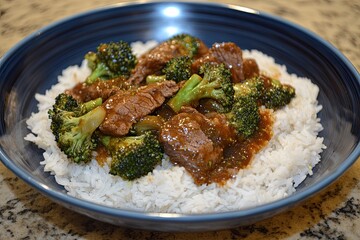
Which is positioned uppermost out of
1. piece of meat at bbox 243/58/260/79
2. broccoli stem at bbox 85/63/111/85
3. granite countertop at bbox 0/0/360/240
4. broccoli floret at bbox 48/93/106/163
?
broccoli stem at bbox 85/63/111/85

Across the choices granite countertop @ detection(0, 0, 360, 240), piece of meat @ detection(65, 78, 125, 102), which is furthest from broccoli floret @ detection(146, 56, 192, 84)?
granite countertop @ detection(0, 0, 360, 240)

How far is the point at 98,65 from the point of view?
4.08 m

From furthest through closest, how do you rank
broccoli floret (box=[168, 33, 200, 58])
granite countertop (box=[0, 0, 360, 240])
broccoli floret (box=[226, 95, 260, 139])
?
broccoli floret (box=[168, 33, 200, 58]), broccoli floret (box=[226, 95, 260, 139]), granite countertop (box=[0, 0, 360, 240])

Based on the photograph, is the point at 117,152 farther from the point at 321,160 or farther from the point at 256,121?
the point at 321,160

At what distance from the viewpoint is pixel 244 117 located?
346 cm

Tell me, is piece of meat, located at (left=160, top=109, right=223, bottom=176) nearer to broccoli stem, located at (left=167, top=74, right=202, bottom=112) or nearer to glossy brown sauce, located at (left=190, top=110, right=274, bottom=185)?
glossy brown sauce, located at (left=190, top=110, right=274, bottom=185)

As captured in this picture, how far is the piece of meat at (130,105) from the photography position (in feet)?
10.7

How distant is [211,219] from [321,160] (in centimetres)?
135

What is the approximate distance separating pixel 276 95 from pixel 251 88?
0.92 feet

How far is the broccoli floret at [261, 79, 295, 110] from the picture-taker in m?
3.87

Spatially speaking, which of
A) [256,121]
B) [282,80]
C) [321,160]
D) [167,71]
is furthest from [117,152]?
[282,80]

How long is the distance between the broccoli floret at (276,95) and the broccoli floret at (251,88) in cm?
7

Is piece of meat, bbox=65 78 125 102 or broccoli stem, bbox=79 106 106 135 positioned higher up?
piece of meat, bbox=65 78 125 102

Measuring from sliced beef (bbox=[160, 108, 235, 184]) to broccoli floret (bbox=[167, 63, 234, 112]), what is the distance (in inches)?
4.7
